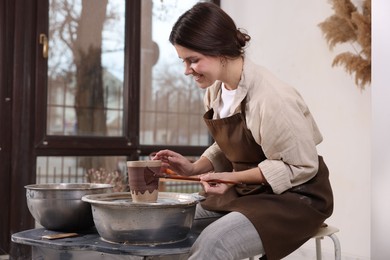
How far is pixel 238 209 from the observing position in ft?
4.67

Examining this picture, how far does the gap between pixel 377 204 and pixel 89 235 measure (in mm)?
1019

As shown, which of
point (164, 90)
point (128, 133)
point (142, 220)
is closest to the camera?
point (142, 220)

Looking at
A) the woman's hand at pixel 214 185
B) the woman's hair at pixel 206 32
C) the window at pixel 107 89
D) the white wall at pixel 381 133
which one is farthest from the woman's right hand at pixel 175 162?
the window at pixel 107 89

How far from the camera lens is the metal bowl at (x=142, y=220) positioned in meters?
1.23

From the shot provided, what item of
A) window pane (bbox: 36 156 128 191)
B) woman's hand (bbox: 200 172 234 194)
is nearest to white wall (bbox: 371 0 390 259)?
woman's hand (bbox: 200 172 234 194)

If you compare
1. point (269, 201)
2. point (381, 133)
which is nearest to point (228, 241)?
point (269, 201)

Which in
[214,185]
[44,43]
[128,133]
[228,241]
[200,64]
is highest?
[44,43]

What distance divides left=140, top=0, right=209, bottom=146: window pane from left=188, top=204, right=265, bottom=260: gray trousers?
6.38ft

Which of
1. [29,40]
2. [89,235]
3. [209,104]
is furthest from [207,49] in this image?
[29,40]

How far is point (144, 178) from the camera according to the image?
4.47 ft

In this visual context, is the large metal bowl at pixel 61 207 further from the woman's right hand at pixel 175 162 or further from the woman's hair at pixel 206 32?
the woman's hair at pixel 206 32

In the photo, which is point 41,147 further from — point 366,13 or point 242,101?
point 366,13

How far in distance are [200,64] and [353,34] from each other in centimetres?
162

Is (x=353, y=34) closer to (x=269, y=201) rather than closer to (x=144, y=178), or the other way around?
(x=269, y=201)
